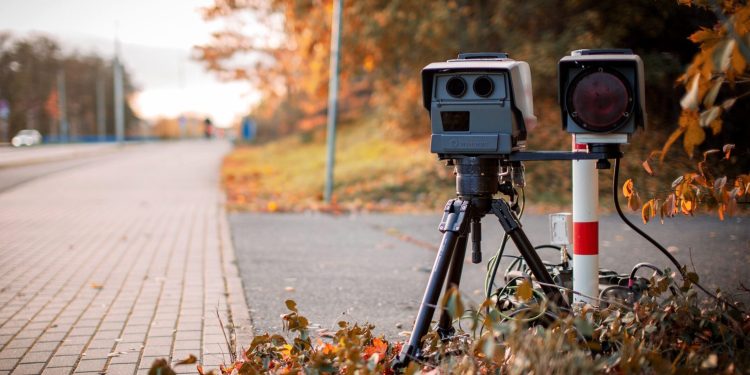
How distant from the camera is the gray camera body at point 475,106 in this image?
302 centimetres

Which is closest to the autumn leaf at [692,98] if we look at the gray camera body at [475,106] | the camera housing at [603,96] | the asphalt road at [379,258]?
the camera housing at [603,96]

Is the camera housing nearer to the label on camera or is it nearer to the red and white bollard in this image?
the label on camera

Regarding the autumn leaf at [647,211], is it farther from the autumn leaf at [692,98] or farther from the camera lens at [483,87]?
the autumn leaf at [692,98]

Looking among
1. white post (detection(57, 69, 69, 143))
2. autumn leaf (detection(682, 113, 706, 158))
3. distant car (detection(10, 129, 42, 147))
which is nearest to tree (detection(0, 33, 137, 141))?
white post (detection(57, 69, 69, 143))

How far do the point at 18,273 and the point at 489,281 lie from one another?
4.88 m

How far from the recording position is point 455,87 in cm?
310

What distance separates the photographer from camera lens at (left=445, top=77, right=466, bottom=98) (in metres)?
3.07

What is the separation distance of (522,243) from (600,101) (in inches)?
27.0

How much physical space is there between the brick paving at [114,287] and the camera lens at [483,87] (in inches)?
75.5

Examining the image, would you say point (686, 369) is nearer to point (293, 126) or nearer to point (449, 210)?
point (449, 210)

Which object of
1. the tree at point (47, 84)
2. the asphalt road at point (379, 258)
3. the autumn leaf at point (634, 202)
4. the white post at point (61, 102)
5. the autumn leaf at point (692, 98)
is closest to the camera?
the autumn leaf at point (692, 98)

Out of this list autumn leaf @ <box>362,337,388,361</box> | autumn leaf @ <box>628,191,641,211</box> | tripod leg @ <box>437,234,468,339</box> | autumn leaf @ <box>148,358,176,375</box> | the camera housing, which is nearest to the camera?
autumn leaf @ <box>148,358,176,375</box>

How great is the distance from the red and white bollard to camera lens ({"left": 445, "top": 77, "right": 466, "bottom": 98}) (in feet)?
3.25

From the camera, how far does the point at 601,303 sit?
3768 millimetres
